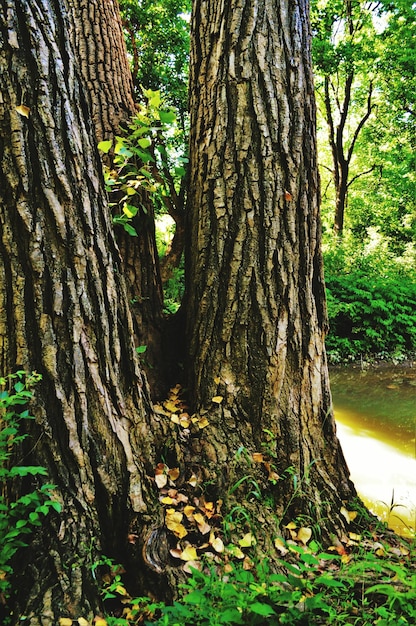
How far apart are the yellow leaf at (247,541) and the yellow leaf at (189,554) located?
0.70 feet

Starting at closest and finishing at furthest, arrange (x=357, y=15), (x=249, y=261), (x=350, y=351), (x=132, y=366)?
(x=132, y=366), (x=249, y=261), (x=350, y=351), (x=357, y=15)

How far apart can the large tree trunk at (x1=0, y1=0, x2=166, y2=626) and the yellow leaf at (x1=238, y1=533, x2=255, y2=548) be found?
1.38 feet

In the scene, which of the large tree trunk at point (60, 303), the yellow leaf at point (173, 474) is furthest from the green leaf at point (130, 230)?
the yellow leaf at point (173, 474)

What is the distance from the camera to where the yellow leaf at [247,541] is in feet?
5.75

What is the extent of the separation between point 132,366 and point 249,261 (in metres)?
0.79

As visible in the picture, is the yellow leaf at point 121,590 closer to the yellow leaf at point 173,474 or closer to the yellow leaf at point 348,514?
the yellow leaf at point 173,474

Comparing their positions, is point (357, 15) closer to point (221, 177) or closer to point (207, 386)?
point (221, 177)

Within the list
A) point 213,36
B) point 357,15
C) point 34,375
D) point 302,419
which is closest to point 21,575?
point 34,375

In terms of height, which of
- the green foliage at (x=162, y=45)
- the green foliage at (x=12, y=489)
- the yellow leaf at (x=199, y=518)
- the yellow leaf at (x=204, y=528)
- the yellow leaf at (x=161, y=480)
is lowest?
the yellow leaf at (x=204, y=528)

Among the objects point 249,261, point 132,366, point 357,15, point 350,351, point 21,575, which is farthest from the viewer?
point 357,15

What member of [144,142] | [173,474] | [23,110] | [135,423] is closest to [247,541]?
[173,474]

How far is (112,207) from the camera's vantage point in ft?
7.96

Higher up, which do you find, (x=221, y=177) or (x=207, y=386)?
(x=221, y=177)

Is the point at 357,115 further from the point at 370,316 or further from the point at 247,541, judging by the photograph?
the point at 247,541
